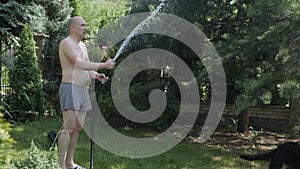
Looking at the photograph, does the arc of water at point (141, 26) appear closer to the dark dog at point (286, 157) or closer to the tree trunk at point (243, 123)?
the tree trunk at point (243, 123)

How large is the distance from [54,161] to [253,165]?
285 centimetres

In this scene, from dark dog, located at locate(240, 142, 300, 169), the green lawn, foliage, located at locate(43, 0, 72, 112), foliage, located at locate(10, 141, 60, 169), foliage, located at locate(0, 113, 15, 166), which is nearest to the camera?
foliage, located at locate(0, 113, 15, 166)

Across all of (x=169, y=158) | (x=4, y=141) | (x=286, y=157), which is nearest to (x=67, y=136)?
(x=169, y=158)

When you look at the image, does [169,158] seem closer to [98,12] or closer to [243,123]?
[243,123]

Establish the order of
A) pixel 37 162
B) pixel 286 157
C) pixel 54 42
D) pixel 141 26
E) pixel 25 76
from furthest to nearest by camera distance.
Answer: pixel 54 42 < pixel 25 76 < pixel 141 26 < pixel 286 157 < pixel 37 162

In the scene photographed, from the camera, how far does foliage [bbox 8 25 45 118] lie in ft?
25.8

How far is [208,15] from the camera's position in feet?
20.1

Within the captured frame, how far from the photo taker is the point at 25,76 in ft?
26.0

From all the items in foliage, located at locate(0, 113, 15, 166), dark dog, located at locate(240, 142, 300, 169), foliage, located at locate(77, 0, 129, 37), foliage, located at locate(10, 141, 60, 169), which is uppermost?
foliage, located at locate(77, 0, 129, 37)

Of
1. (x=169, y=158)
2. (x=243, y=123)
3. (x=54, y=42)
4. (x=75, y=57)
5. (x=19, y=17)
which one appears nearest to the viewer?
(x=75, y=57)

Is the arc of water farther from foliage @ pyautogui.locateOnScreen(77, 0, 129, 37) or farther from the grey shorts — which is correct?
foliage @ pyautogui.locateOnScreen(77, 0, 129, 37)

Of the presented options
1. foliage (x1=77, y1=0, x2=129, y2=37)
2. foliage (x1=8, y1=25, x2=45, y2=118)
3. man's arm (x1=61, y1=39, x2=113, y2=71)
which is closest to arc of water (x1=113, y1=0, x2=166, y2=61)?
foliage (x1=8, y1=25, x2=45, y2=118)

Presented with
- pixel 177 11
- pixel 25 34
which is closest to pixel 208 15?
pixel 177 11

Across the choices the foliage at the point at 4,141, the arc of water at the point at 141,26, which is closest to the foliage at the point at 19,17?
the arc of water at the point at 141,26
